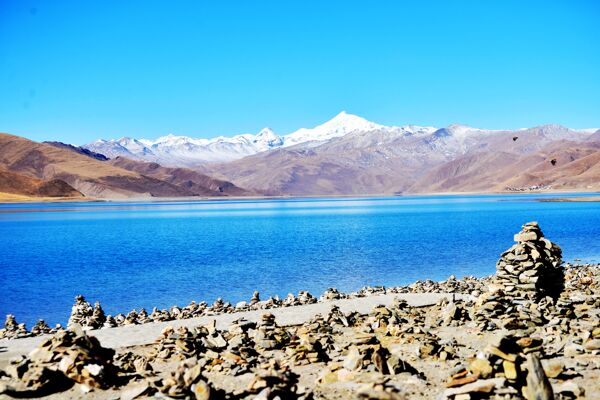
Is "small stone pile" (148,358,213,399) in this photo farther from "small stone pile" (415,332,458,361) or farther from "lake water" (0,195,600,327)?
"lake water" (0,195,600,327)

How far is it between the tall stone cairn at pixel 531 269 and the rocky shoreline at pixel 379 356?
3cm

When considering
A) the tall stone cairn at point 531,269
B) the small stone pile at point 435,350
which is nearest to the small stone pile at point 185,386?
the small stone pile at point 435,350

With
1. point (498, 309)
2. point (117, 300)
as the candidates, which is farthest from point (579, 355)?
point (117, 300)

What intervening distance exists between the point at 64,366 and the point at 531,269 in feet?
40.4

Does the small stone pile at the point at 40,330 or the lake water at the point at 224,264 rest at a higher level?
the small stone pile at the point at 40,330

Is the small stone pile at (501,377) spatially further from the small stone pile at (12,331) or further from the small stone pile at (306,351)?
the small stone pile at (12,331)

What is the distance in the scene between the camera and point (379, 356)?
34.8ft

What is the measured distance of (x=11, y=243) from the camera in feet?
220

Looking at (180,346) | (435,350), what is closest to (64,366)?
(180,346)

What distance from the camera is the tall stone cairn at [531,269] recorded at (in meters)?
16.0

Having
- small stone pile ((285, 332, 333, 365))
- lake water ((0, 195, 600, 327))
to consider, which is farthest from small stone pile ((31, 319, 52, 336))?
small stone pile ((285, 332, 333, 365))

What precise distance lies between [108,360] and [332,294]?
510 inches

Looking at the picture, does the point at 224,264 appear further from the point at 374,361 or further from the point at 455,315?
the point at 374,361

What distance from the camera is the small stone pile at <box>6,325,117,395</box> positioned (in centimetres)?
976
